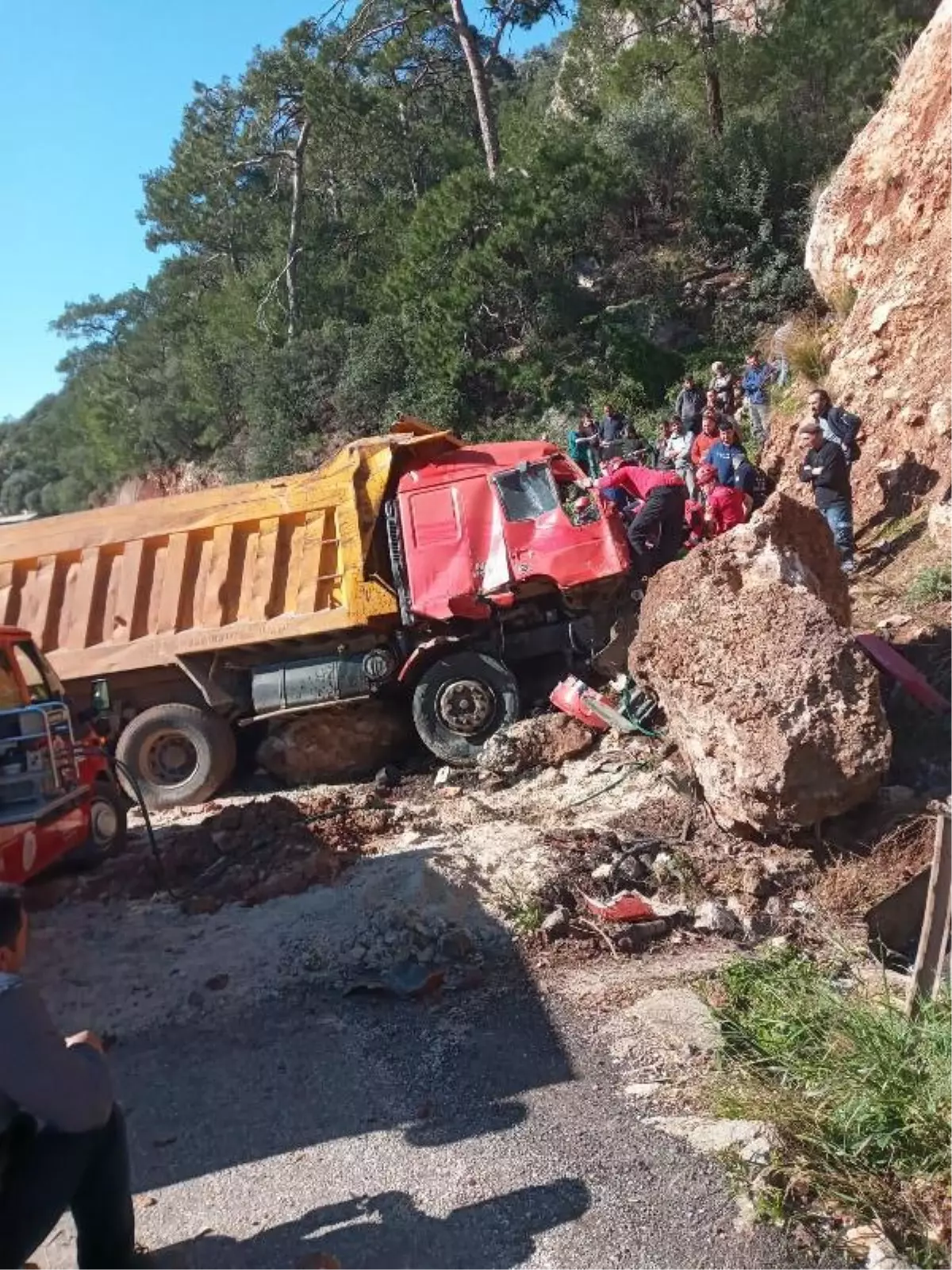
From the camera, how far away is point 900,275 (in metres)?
11.4

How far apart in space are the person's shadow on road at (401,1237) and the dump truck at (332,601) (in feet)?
16.8

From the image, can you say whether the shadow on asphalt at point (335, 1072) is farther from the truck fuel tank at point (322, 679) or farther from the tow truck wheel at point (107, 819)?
the truck fuel tank at point (322, 679)

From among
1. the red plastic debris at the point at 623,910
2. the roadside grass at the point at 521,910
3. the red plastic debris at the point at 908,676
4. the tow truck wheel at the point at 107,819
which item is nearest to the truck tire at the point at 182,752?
the tow truck wheel at the point at 107,819

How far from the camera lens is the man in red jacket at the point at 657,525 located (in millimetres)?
8477

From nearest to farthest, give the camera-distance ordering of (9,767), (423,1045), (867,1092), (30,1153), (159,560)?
(30,1153), (867,1092), (423,1045), (9,767), (159,560)

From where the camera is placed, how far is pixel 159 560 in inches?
362

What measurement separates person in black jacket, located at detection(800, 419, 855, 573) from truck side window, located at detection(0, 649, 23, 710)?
6.52m

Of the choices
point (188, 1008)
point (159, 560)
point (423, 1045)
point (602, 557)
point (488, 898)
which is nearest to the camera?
point (423, 1045)

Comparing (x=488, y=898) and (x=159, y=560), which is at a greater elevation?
(x=159, y=560)

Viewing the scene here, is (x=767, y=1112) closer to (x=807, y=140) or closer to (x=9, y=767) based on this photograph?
(x=9, y=767)

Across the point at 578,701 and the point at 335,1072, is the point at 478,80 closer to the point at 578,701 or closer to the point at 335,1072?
the point at 578,701

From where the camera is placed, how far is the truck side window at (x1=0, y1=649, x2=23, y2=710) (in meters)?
6.44

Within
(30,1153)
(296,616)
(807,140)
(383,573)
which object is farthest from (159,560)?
(807,140)

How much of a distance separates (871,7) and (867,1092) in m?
22.7
